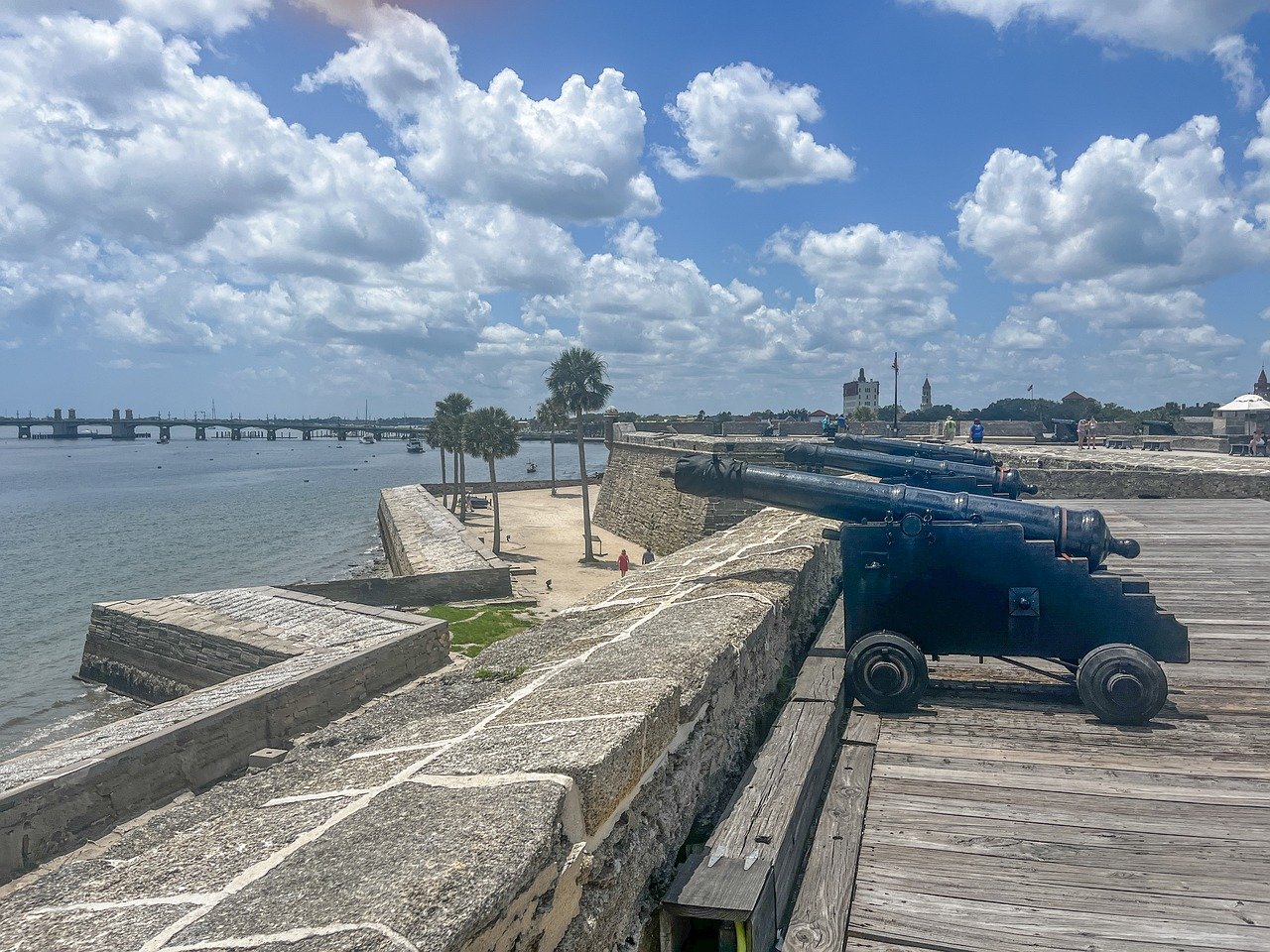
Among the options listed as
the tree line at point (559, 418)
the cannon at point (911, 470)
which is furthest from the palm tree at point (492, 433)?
the cannon at point (911, 470)

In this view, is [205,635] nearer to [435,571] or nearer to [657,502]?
[435,571]

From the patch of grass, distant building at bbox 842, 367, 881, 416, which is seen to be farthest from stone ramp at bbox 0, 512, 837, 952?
distant building at bbox 842, 367, 881, 416

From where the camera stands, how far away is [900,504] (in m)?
3.47

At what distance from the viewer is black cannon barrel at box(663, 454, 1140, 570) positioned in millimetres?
3242

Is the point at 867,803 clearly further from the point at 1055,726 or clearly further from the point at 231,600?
the point at 231,600

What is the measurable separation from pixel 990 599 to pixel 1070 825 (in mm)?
1111

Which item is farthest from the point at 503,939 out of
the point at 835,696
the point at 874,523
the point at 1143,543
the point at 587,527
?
the point at 587,527

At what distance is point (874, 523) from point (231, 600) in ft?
46.8

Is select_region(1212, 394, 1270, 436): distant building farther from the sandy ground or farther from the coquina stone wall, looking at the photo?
the sandy ground

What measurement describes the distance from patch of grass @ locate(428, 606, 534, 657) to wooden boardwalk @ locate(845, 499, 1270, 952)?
9774 mm

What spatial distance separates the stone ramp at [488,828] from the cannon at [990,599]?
0.57 m

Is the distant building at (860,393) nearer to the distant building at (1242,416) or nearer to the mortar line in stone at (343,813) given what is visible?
the distant building at (1242,416)

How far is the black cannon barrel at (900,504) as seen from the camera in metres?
3.24

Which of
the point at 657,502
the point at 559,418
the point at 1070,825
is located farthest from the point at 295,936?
the point at 559,418
